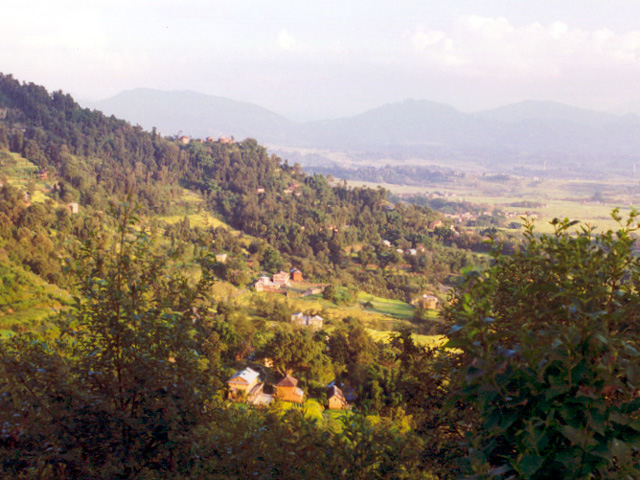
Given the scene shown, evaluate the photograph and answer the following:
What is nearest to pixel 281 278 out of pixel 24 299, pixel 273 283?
pixel 273 283

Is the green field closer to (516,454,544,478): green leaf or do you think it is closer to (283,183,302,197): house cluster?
(283,183,302,197): house cluster

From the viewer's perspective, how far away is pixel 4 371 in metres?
2.54

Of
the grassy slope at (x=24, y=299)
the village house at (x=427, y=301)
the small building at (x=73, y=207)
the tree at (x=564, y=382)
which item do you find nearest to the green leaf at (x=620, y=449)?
the tree at (x=564, y=382)

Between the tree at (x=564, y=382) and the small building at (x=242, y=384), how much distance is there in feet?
25.0

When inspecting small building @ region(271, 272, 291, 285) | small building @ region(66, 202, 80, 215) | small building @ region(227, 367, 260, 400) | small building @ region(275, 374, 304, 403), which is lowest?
small building @ region(271, 272, 291, 285)

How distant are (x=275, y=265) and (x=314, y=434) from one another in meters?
25.2

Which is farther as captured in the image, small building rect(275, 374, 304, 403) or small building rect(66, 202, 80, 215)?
small building rect(66, 202, 80, 215)

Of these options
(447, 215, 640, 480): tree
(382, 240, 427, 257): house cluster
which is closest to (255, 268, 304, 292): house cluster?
(382, 240, 427, 257): house cluster

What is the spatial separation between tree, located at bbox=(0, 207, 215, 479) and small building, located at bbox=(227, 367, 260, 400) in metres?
6.27

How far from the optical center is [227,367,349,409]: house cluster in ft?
30.7

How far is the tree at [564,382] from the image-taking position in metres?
1.43

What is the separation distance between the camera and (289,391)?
10.4 metres

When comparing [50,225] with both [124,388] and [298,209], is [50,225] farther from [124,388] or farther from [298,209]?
[124,388]

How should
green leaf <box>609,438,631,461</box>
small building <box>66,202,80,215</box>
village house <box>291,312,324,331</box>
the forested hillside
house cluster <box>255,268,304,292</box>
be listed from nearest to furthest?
green leaf <box>609,438,631,461</box>
the forested hillside
village house <box>291,312,324,331</box>
house cluster <box>255,268,304,292</box>
small building <box>66,202,80,215</box>
